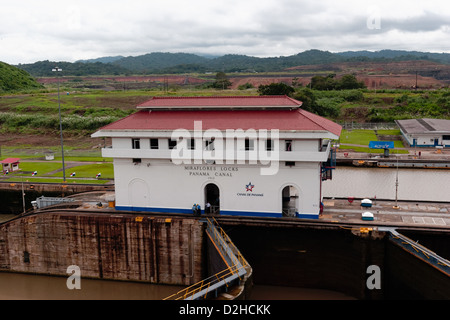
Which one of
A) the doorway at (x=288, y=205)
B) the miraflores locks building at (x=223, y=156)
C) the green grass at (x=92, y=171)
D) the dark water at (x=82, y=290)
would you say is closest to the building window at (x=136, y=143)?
the miraflores locks building at (x=223, y=156)

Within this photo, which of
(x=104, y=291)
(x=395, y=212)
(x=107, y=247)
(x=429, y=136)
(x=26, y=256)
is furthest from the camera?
(x=429, y=136)

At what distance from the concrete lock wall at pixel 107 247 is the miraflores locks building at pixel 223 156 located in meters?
2.01

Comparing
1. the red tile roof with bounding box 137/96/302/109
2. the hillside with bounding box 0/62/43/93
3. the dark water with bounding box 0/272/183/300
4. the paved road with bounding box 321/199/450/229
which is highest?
the hillside with bounding box 0/62/43/93

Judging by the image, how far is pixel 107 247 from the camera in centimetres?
2553

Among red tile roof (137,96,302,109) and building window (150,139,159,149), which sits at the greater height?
red tile roof (137,96,302,109)

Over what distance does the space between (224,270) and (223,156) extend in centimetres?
757

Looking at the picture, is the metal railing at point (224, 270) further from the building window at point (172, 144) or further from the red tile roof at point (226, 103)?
the red tile roof at point (226, 103)

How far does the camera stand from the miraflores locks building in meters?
24.1

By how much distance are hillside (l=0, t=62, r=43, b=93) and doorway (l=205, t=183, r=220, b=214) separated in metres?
109

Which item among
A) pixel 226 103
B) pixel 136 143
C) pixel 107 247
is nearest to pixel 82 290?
pixel 107 247

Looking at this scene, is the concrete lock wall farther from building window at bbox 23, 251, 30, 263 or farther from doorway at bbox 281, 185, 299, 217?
doorway at bbox 281, 185, 299, 217

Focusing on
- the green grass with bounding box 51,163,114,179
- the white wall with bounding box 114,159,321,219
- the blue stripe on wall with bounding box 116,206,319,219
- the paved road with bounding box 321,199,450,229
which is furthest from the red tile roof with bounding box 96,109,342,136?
the green grass with bounding box 51,163,114,179

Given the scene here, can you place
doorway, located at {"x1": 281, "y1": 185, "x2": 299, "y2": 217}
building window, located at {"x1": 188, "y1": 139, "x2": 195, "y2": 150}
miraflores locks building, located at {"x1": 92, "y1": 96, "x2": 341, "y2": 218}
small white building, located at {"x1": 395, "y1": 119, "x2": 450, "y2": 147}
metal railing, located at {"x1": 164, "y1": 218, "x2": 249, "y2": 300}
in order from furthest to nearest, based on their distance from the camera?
small white building, located at {"x1": 395, "y1": 119, "x2": 450, "y2": 147} < building window, located at {"x1": 188, "y1": 139, "x2": 195, "y2": 150} < doorway, located at {"x1": 281, "y1": 185, "x2": 299, "y2": 217} < miraflores locks building, located at {"x1": 92, "y1": 96, "x2": 341, "y2": 218} < metal railing, located at {"x1": 164, "y1": 218, "x2": 249, "y2": 300}

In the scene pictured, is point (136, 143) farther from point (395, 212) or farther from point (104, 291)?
point (395, 212)
